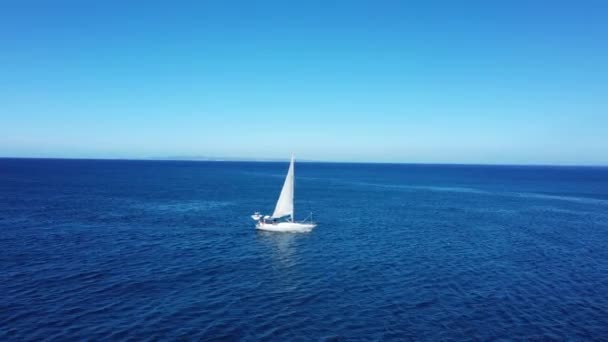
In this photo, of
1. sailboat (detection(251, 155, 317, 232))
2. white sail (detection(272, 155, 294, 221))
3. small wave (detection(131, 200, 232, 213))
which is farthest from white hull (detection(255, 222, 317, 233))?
small wave (detection(131, 200, 232, 213))

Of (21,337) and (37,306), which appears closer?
(21,337)

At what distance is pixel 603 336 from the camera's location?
3161 centimetres

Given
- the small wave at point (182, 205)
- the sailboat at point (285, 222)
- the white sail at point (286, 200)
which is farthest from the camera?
the small wave at point (182, 205)

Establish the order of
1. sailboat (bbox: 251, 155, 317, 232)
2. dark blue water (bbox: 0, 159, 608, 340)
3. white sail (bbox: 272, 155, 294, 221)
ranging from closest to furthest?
dark blue water (bbox: 0, 159, 608, 340) < sailboat (bbox: 251, 155, 317, 232) < white sail (bbox: 272, 155, 294, 221)

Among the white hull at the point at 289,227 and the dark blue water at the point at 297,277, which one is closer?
the dark blue water at the point at 297,277

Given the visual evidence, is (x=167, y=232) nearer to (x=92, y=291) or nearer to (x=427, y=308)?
(x=92, y=291)

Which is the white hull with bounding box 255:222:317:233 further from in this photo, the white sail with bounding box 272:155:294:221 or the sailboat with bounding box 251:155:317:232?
the white sail with bounding box 272:155:294:221

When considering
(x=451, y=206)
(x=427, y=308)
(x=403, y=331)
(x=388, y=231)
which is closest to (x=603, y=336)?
(x=427, y=308)

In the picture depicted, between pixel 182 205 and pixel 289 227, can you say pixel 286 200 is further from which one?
pixel 182 205

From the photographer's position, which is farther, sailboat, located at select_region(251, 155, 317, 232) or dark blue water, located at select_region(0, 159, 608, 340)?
sailboat, located at select_region(251, 155, 317, 232)

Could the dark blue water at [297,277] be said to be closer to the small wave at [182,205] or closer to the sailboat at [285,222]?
the sailboat at [285,222]

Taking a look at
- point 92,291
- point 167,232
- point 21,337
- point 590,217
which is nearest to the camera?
point 21,337

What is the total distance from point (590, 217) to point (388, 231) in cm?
5451

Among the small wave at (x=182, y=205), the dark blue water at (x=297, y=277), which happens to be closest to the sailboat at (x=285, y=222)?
the dark blue water at (x=297, y=277)
